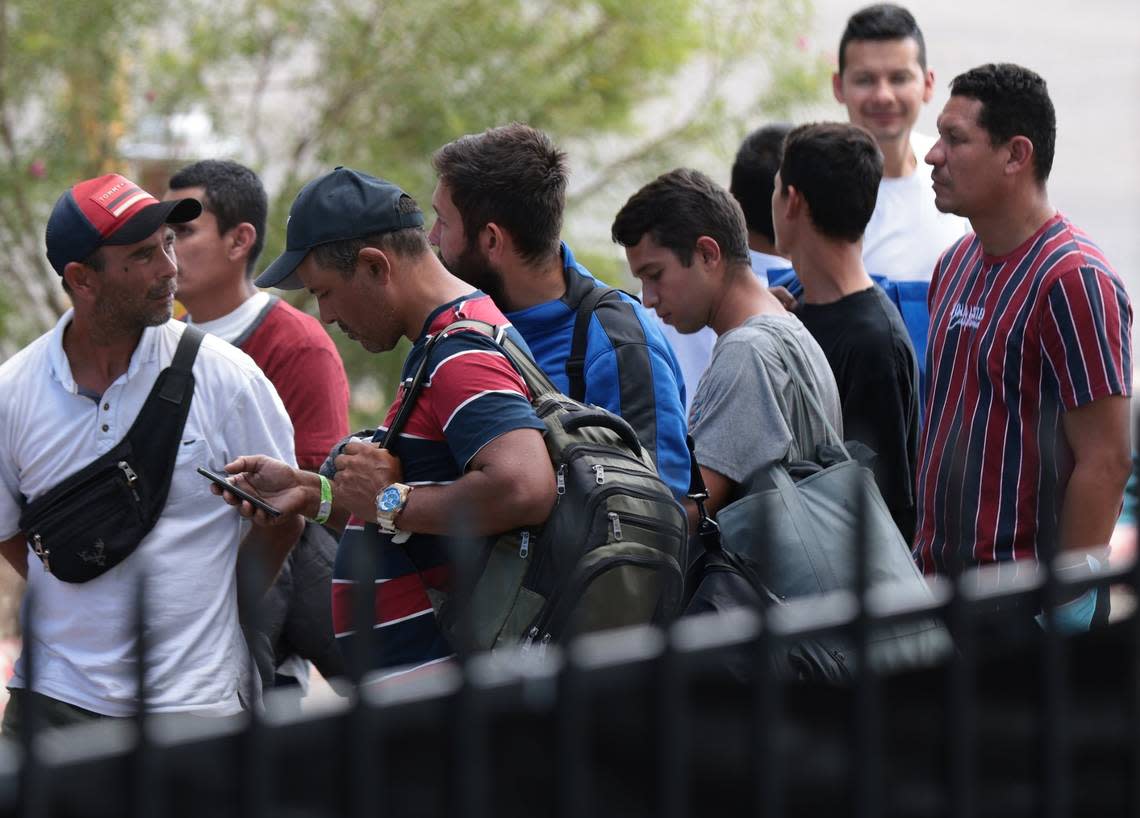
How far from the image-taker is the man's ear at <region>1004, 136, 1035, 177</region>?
368 centimetres

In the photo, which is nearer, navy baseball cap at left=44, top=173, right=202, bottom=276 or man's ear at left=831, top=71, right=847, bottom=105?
navy baseball cap at left=44, top=173, right=202, bottom=276

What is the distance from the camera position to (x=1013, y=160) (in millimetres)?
3688

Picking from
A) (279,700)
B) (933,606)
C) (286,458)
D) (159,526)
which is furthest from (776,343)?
(279,700)

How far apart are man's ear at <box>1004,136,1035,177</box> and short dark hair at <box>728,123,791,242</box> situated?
1.18 metres

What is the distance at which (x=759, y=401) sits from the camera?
134 inches

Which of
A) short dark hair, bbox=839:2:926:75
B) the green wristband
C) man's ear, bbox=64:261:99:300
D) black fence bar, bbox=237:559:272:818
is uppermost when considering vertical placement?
short dark hair, bbox=839:2:926:75

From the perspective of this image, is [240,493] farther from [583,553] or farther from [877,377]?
[877,377]

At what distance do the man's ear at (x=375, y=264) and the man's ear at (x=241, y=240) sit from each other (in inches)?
62.2

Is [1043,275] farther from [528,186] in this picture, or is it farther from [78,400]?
[78,400]

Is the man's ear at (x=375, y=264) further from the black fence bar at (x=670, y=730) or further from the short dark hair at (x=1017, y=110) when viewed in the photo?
the black fence bar at (x=670, y=730)

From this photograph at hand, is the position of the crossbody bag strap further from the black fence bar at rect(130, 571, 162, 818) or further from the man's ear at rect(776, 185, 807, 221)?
the black fence bar at rect(130, 571, 162, 818)

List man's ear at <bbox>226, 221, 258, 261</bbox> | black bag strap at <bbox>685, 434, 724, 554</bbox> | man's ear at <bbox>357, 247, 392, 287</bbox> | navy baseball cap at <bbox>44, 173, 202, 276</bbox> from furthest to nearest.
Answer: man's ear at <bbox>226, 221, 258, 261</bbox>, navy baseball cap at <bbox>44, 173, 202, 276</bbox>, black bag strap at <bbox>685, 434, 724, 554</bbox>, man's ear at <bbox>357, 247, 392, 287</bbox>

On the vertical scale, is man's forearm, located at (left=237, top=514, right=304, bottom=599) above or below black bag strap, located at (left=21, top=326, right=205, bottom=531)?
below

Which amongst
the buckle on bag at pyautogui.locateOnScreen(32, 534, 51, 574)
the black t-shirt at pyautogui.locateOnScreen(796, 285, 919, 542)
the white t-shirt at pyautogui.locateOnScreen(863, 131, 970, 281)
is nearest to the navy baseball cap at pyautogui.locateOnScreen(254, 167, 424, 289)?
the buckle on bag at pyautogui.locateOnScreen(32, 534, 51, 574)
